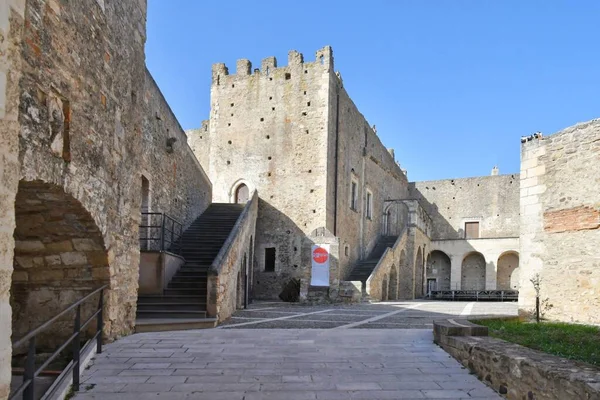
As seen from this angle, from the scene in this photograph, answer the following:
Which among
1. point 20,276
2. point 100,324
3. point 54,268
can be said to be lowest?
point 100,324

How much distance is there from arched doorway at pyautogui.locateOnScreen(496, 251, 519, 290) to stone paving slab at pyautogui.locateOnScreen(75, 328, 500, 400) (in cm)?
2671

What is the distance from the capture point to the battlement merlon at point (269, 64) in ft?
65.7

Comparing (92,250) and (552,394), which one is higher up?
(92,250)

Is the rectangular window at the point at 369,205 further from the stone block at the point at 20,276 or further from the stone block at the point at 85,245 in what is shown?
the stone block at the point at 20,276

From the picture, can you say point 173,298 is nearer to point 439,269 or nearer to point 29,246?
point 29,246

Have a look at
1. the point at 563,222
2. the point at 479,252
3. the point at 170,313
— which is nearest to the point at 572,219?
the point at 563,222

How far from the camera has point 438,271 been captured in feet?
110

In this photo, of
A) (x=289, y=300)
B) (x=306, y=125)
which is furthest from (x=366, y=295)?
(x=306, y=125)

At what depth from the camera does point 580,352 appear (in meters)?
5.25

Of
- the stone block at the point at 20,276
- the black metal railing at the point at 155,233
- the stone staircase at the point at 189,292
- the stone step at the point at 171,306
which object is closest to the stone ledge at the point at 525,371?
the stone staircase at the point at 189,292

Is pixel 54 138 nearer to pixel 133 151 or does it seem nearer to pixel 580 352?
pixel 133 151

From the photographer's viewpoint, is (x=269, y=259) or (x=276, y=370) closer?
(x=276, y=370)

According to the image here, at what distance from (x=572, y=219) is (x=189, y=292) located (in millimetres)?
8025

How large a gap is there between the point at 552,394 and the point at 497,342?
1.75 metres
